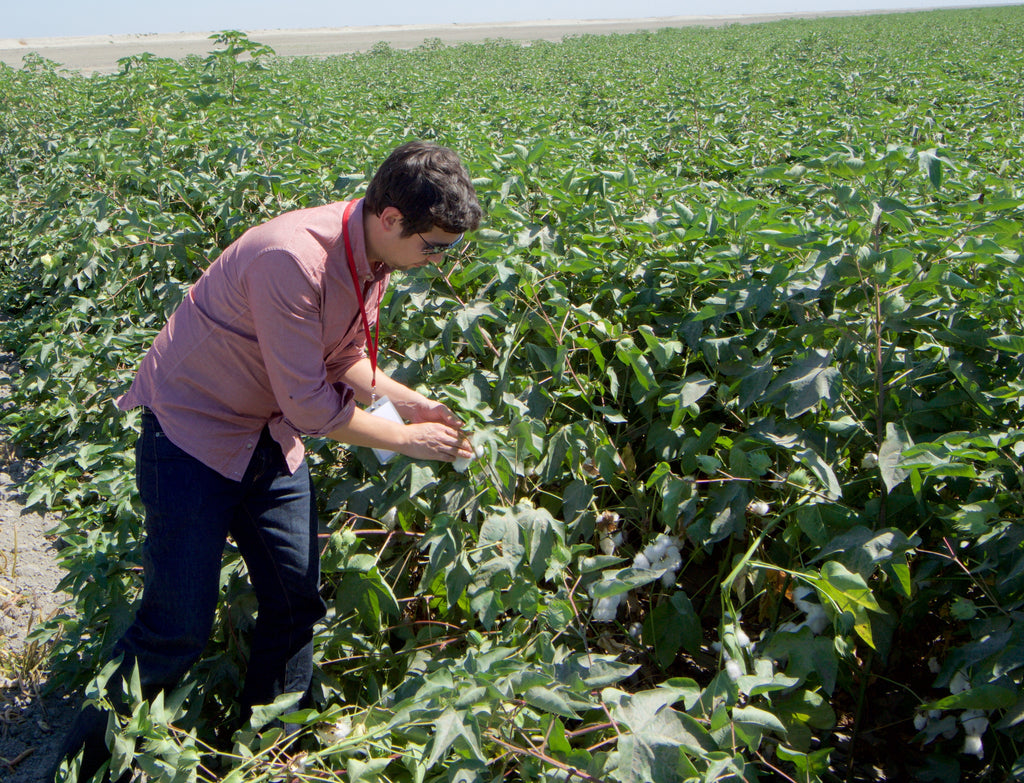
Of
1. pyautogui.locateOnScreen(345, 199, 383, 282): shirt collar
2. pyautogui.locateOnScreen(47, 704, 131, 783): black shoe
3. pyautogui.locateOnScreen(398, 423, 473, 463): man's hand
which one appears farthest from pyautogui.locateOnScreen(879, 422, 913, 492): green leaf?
pyautogui.locateOnScreen(47, 704, 131, 783): black shoe

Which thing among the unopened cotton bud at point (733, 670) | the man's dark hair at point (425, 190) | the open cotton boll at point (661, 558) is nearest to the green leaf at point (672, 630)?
the open cotton boll at point (661, 558)

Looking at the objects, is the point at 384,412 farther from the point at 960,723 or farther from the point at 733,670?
the point at 960,723

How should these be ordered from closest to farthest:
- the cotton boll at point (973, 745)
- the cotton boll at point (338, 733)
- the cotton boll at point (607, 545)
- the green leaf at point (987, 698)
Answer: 1. the green leaf at point (987, 698)
2. the cotton boll at point (973, 745)
3. the cotton boll at point (338, 733)
4. the cotton boll at point (607, 545)

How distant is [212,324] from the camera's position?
5.46ft

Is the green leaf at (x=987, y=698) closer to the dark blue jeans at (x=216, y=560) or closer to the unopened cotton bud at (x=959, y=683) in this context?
the unopened cotton bud at (x=959, y=683)

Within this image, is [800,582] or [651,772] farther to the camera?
[800,582]

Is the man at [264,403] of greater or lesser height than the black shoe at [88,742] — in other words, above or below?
above

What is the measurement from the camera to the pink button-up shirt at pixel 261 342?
1.55 m

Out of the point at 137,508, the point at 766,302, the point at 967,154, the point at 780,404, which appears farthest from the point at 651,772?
the point at 967,154

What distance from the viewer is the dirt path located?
208 centimetres

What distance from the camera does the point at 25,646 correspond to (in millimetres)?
2373

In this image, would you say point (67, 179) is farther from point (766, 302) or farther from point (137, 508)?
point (766, 302)

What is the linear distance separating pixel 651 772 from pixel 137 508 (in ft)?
5.72

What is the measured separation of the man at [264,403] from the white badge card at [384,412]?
0.08 m
